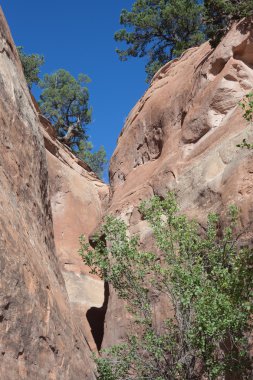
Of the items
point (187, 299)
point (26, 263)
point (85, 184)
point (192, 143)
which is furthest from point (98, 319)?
point (26, 263)

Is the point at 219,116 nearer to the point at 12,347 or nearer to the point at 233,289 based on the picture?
the point at 233,289

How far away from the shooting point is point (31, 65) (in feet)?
116

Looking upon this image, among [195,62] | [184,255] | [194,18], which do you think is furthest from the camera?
[194,18]

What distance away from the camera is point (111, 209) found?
18.8 m

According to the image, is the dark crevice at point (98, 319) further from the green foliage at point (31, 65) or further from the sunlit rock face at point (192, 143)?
the green foliage at point (31, 65)

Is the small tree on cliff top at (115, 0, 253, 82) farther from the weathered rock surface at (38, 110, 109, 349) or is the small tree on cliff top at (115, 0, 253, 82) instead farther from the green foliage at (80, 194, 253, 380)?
the green foliage at (80, 194, 253, 380)

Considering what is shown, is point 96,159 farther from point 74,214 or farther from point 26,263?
point 26,263

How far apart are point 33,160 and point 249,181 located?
17.5ft

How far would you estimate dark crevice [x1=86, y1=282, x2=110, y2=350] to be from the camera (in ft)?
57.3

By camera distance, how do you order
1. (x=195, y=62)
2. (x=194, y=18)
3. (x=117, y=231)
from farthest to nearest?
(x=194, y=18)
(x=195, y=62)
(x=117, y=231)

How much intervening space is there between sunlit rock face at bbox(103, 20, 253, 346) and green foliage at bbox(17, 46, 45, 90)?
15.6 m

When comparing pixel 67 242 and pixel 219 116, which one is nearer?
pixel 219 116

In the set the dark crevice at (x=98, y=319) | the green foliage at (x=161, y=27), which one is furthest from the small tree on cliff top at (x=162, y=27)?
the dark crevice at (x=98, y=319)

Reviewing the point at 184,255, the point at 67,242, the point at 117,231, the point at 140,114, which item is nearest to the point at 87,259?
the point at 117,231
